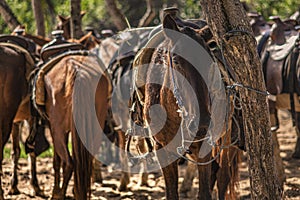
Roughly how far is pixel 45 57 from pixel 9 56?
1.54 ft

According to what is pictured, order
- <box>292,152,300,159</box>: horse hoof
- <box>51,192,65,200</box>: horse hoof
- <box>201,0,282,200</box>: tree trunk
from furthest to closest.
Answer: <box>292,152,300,159</box>: horse hoof, <box>51,192,65,200</box>: horse hoof, <box>201,0,282,200</box>: tree trunk

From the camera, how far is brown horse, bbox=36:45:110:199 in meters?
6.69

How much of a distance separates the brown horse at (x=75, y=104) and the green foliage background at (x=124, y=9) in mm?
9492

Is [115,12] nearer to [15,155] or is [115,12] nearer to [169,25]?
[15,155]

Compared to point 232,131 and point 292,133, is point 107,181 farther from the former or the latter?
point 292,133

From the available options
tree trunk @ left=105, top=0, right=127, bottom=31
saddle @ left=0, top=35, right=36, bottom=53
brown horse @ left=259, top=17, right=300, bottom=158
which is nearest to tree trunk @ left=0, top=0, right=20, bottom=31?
tree trunk @ left=105, top=0, right=127, bottom=31

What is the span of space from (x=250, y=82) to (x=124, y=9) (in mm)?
15714

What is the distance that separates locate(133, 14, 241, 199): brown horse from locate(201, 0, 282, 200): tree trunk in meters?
0.38

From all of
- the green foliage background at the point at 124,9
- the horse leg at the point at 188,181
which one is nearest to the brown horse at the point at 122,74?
the horse leg at the point at 188,181

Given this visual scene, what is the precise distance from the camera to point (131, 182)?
9.85 meters

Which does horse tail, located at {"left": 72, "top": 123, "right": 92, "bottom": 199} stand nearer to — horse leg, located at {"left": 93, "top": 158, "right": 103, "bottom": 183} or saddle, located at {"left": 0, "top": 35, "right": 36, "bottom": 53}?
saddle, located at {"left": 0, "top": 35, "right": 36, "bottom": 53}

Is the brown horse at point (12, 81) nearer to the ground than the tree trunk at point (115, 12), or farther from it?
nearer to the ground

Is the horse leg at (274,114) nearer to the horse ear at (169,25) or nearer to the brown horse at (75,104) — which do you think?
the brown horse at (75,104)

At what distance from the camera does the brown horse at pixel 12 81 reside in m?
7.78
